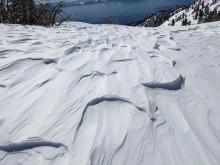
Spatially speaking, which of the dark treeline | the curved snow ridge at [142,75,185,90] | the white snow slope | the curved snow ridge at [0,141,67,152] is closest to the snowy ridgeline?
the dark treeline

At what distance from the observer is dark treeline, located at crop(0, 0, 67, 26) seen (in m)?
7.24

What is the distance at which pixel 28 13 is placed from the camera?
7484 mm

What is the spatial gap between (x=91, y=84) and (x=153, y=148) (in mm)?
883

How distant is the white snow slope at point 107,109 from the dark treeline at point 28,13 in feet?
16.3

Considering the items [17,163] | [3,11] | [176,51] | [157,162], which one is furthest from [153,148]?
[3,11]

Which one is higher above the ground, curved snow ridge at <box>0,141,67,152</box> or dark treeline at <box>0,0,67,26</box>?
dark treeline at <box>0,0,67,26</box>

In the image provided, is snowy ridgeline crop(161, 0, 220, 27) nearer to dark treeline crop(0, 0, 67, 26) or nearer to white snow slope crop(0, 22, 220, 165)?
dark treeline crop(0, 0, 67, 26)

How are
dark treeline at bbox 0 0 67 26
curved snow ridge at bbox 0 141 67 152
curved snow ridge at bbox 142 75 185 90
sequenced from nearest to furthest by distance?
curved snow ridge at bbox 0 141 67 152
curved snow ridge at bbox 142 75 185 90
dark treeline at bbox 0 0 67 26

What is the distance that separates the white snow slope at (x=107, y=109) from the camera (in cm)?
128

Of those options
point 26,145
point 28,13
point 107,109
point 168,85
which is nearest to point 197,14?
point 28,13

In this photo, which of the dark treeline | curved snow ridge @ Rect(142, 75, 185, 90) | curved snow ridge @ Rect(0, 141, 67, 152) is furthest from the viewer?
the dark treeline

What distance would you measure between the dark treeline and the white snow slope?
4.98 m

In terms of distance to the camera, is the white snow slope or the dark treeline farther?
the dark treeline

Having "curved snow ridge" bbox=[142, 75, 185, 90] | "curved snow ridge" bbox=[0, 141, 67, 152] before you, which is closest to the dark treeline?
"curved snow ridge" bbox=[142, 75, 185, 90]
